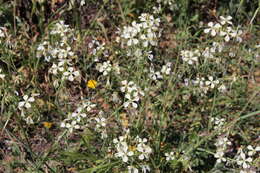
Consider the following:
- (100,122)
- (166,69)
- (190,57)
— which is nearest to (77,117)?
(100,122)

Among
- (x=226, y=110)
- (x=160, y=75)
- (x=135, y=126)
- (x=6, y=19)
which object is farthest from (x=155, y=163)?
(x=6, y=19)

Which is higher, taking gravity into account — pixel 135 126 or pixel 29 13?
pixel 29 13

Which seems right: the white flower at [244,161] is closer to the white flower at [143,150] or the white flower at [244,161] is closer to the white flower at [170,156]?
the white flower at [170,156]

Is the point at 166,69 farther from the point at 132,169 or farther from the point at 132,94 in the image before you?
the point at 132,169

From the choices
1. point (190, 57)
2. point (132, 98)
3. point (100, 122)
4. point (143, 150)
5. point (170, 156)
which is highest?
point (190, 57)

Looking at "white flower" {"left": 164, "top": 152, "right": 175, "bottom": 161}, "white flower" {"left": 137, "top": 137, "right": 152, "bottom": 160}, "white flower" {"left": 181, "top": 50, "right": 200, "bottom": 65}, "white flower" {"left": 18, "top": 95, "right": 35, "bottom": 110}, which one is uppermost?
"white flower" {"left": 181, "top": 50, "right": 200, "bottom": 65}

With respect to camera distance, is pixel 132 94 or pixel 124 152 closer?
pixel 124 152

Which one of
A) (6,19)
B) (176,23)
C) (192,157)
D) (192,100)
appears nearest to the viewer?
(192,157)

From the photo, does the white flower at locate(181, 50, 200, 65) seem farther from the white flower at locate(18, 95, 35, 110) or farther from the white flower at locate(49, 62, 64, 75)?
the white flower at locate(18, 95, 35, 110)

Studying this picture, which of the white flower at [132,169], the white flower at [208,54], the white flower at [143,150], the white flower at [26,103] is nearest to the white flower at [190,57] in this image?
the white flower at [208,54]

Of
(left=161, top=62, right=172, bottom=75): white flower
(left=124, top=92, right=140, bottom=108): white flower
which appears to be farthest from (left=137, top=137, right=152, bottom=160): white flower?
A: (left=161, top=62, right=172, bottom=75): white flower

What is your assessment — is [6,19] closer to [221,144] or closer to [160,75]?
[160,75]
